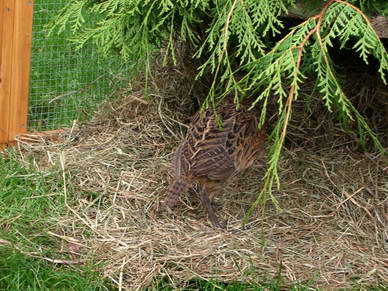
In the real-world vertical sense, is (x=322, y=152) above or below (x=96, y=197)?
above

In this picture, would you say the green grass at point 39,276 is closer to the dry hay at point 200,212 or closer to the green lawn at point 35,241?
the green lawn at point 35,241

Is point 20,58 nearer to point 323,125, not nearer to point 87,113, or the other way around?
point 87,113

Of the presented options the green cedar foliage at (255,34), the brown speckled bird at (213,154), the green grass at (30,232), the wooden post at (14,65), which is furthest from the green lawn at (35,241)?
the green cedar foliage at (255,34)

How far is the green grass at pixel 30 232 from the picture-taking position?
4523 millimetres

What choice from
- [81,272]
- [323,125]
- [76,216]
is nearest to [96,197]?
[76,216]

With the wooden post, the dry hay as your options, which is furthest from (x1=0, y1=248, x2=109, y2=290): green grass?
the wooden post

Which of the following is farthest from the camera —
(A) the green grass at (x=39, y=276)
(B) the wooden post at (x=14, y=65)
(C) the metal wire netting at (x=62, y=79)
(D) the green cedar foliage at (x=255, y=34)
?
(C) the metal wire netting at (x=62, y=79)

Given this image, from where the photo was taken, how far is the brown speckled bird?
5.06 metres

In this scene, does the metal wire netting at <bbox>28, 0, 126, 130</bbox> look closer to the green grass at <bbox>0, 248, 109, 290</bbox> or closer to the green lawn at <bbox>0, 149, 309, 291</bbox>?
the green lawn at <bbox>0, 149, 309, 291</bbox>

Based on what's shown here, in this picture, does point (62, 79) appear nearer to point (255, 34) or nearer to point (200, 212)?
point (200, 212)

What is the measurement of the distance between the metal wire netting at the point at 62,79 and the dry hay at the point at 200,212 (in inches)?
12.5

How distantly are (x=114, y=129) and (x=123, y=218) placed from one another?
124 centimetres

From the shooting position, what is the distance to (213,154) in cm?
511

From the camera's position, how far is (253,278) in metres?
4.46
